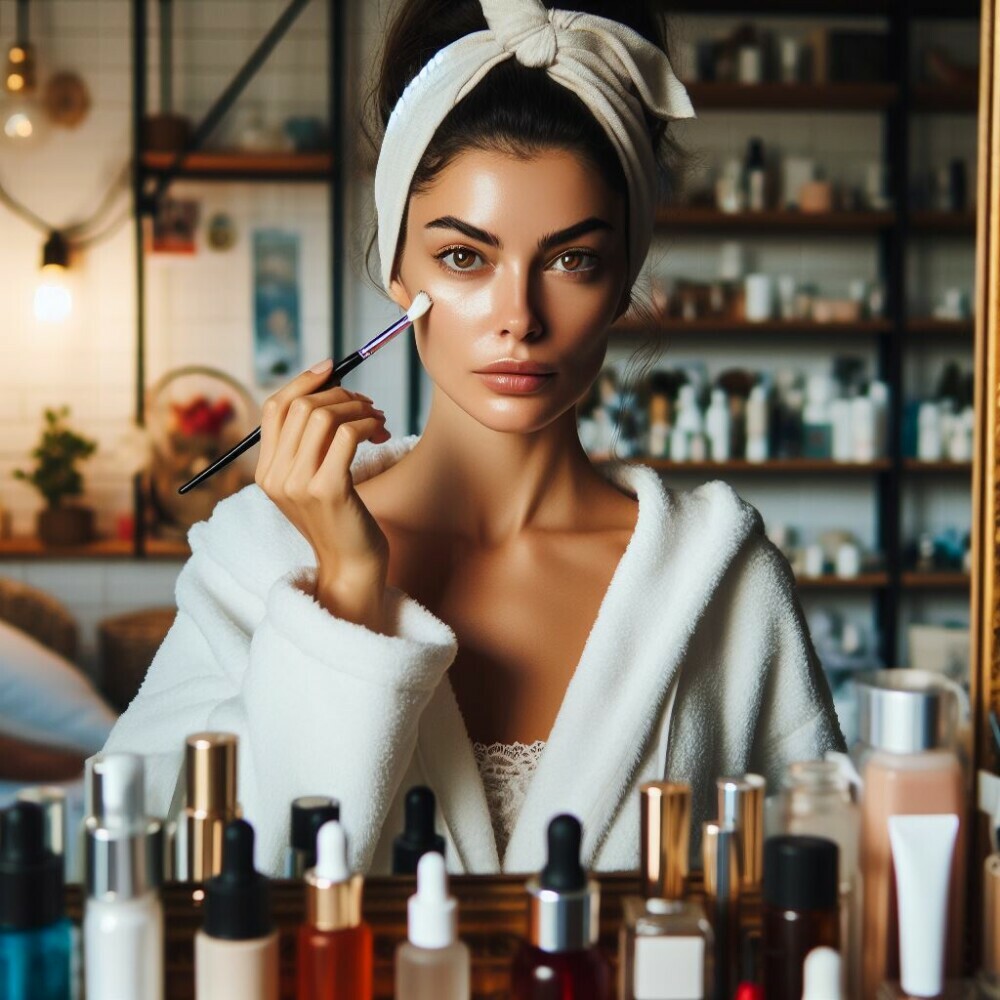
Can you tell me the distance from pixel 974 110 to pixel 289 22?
176 cm

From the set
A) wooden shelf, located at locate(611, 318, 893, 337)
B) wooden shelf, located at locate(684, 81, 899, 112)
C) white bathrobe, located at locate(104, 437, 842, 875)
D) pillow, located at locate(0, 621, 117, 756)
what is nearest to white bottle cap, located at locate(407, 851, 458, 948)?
white bathrobe, located at locate(104, 437, 842, 875)

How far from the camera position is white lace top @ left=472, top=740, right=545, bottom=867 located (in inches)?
28.6

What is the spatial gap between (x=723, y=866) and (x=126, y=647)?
95.8 inches

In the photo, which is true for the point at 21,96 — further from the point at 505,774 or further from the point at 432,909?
the point at 432,909

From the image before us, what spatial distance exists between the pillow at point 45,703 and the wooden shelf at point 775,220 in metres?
1.74

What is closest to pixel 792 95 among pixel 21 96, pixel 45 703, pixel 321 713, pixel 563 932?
pixel 21 96

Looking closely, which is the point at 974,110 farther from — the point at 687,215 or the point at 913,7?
the point at 687,215

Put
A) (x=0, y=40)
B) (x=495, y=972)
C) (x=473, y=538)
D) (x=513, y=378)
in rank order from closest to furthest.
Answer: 1. (x=495, y=972)
2. (x=513, y=378)
3. (x=473, y=538)
4. (x=0, y=40)

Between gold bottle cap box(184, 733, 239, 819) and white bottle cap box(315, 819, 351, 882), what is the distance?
9 cm

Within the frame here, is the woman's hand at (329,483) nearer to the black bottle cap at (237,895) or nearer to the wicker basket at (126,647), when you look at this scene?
the black bottle cap at (237,895)

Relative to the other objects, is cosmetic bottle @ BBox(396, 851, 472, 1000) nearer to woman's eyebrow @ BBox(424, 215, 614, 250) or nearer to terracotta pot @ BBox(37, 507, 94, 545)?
woman's eyebrow @ BBox(424, 215, 614, 250)

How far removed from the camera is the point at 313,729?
0.65 meters

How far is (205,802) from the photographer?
0.60 meters

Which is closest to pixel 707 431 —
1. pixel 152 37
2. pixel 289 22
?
pixel 289 22
